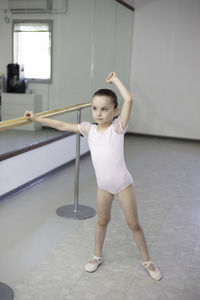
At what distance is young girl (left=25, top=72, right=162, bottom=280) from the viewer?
1.96 m

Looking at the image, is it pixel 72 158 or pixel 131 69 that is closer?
pixel 72 158

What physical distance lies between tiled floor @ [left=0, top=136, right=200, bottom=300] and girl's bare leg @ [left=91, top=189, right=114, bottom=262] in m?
0.16

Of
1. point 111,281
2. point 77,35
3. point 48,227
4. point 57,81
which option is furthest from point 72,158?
point 111,281

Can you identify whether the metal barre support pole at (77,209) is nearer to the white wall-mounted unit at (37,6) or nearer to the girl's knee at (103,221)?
the girl's knee at (103,221)

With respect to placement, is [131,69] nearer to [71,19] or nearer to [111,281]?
[71,19]

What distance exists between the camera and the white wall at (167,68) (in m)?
6.57

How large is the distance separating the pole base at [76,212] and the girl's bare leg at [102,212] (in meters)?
0.77

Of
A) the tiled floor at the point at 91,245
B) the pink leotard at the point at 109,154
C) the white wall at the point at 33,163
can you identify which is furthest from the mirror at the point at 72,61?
the pink leotard at the point at 109,154

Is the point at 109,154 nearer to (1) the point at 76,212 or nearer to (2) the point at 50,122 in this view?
(2) the point at 50,122

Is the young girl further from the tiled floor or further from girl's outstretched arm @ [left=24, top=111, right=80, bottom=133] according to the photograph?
the tiled floor

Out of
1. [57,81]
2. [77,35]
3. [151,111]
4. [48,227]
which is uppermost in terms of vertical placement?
[77,35]

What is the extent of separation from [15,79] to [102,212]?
2.01 metres

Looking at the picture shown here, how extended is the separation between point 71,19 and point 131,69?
2.73m

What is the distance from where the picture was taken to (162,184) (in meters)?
4.21
